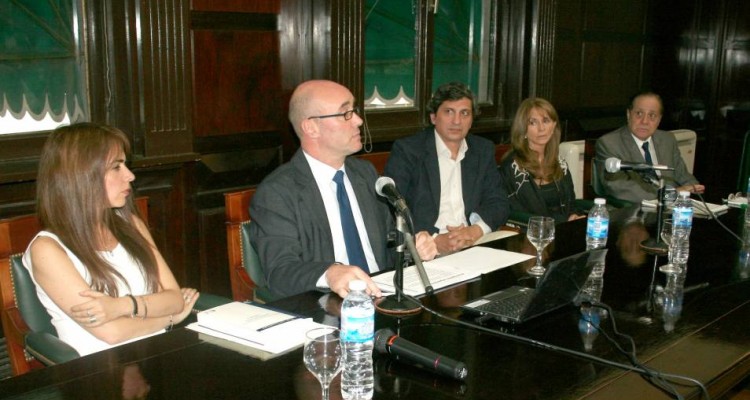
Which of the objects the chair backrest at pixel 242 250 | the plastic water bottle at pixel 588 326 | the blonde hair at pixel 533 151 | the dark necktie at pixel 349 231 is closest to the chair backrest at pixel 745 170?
the blonde hair at pixel 533 151

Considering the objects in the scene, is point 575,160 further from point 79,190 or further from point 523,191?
point 79,190

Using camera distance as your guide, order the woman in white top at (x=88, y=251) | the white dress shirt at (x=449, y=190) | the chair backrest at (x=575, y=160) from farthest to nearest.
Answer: the chair backrest at (x=575, y=160) → the white dress shirt at (x=449, y=190) → the woman in white top at (x=88, y=251)

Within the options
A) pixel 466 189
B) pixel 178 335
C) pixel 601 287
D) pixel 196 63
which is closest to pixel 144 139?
pixel 196 63

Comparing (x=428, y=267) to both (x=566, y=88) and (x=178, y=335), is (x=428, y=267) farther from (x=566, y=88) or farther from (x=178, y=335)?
(x=566, y=88)

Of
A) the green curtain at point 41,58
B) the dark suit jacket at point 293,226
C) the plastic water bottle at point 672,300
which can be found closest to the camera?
the plastic water bottle at point 672,300

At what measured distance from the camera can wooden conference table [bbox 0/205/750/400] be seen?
1.52 m

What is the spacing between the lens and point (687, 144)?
21.2 ft

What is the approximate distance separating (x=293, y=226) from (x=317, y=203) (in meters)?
0.14

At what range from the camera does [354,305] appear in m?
1.52

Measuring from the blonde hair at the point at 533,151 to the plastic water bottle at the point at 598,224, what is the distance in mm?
1312

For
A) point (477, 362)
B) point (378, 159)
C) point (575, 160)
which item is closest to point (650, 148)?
point (575, 160)

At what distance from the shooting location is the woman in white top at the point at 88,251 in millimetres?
2139

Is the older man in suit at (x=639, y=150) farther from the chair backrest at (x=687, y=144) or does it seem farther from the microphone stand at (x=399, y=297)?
the microphone stand at (x=399, y=297)

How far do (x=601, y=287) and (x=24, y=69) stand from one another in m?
2.31
